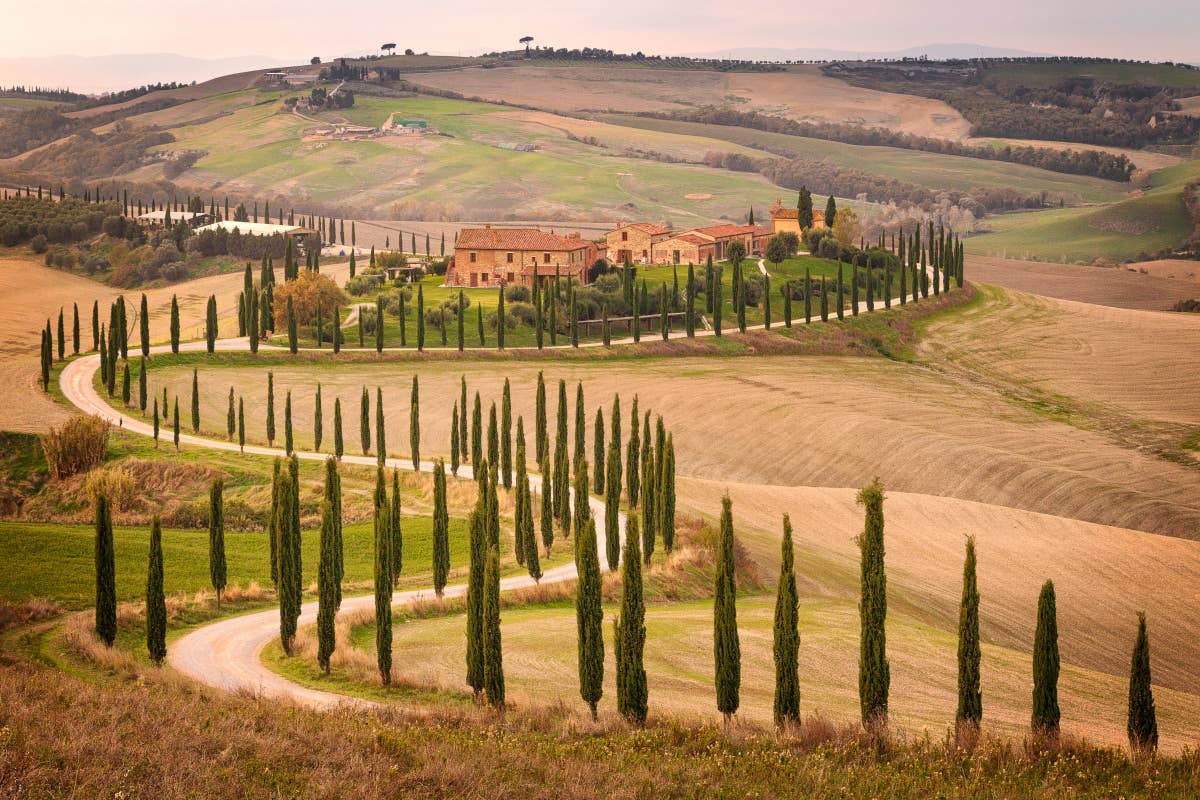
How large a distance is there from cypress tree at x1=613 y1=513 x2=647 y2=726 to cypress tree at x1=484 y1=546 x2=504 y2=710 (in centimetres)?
310

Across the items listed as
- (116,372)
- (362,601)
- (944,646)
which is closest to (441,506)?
(362,601)

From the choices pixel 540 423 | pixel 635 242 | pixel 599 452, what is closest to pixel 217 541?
pixel 599 452

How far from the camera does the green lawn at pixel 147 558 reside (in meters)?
46.6

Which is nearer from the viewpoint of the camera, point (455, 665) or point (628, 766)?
point (628, 766)

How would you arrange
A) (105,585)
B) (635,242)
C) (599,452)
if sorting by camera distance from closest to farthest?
(105,585) → (599,452) → (635,242)

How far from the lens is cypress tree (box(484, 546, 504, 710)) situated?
34.3 meters

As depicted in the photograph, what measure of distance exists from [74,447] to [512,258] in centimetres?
6656

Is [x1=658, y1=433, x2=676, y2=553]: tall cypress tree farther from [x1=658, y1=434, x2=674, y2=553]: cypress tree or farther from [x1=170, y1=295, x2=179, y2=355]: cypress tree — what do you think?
[x1=170, y1=295, x2=179, y2=355]: cypress tree

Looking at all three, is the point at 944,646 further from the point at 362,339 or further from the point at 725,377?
the point at 362,339

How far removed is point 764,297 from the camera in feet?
391

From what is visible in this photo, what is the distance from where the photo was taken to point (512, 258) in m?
129

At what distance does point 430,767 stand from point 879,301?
108 m

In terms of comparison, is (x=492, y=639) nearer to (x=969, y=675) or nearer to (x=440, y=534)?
(x=969, y=675)

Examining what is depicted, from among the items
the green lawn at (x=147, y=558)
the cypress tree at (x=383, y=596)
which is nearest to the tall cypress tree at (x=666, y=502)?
the green lawn at (x=147, y=558)
